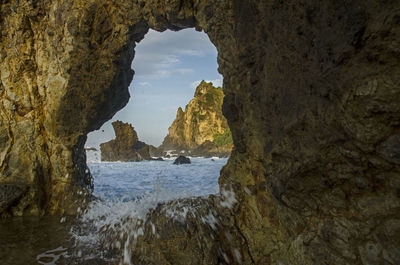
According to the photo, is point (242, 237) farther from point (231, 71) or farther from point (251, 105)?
point (231, 71)

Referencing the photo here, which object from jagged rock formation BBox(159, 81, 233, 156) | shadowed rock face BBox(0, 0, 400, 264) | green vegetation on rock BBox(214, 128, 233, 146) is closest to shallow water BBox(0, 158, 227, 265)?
shadowed rock face BBox(0, 0, 400, 264)

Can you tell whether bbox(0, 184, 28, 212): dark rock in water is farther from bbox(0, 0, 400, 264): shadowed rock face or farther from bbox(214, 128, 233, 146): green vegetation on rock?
bbox(214, 128, 233, 146): green vegetation on rock

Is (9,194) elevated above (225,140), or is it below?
below

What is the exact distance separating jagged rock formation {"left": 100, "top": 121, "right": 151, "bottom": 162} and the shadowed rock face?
33701 millimetres

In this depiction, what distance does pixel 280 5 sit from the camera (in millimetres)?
2764

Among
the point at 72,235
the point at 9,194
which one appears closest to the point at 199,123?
the point at 9,194

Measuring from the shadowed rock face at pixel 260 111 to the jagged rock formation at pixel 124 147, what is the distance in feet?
111

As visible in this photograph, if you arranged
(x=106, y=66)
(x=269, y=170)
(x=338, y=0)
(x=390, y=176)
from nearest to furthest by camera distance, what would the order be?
(x=390, y=176) < (x=338, y=0) < (x=269, y=170) < (x=106, y=66)

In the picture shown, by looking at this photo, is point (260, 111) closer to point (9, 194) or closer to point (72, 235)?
point (72, 235)

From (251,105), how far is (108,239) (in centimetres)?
360

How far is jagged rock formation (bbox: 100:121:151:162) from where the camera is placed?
40.0 metres

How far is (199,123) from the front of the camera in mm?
63094

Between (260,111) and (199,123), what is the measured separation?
196 ft

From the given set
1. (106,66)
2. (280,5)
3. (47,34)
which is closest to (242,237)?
(280,5)
